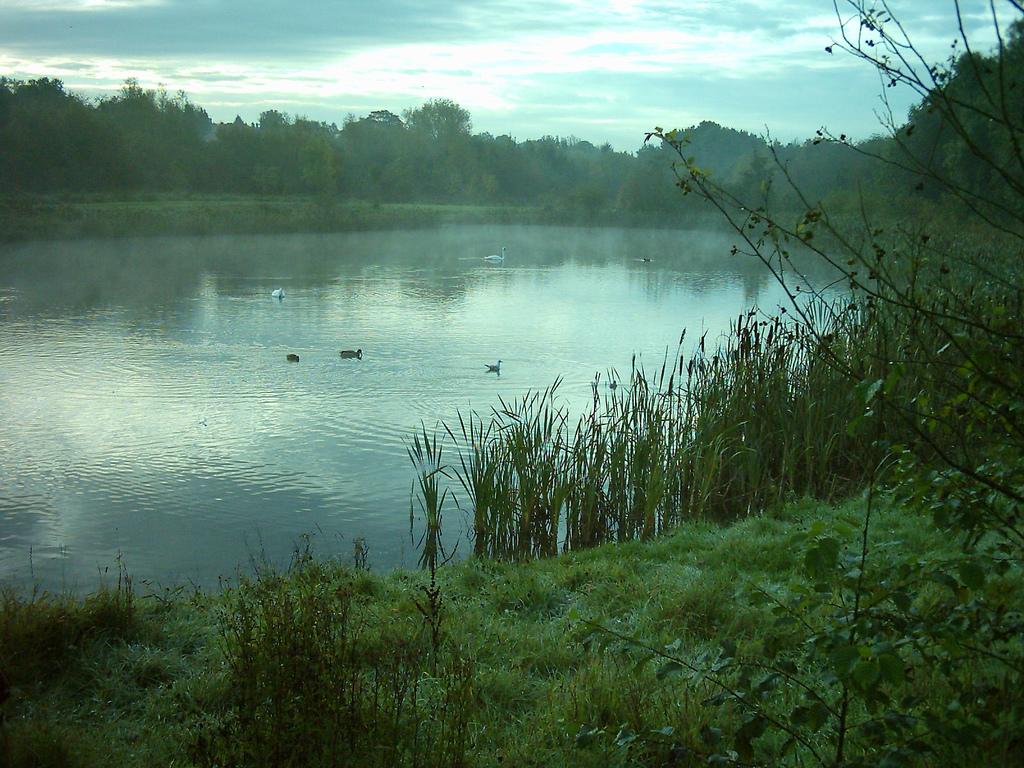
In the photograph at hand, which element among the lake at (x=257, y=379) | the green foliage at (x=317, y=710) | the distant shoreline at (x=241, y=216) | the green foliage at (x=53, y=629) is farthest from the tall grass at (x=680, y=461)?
the distant shoreline at (x=241, y=216)

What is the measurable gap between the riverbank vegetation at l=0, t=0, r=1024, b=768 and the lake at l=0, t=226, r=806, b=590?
3.23 feet

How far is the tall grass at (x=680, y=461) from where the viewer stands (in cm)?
523

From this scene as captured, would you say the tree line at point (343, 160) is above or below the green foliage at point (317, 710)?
above

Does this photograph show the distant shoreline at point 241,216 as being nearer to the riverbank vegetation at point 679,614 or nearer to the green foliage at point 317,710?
the riverbank vegetation at point 679,614

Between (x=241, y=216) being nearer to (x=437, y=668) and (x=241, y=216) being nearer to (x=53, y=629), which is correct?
(x=53, y=629)

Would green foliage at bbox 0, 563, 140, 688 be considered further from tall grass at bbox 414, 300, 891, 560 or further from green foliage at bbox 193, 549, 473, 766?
tall grass at bbox 414, 300, 891, 560

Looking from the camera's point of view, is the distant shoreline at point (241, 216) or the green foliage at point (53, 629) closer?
the green foliage at point (53, 629)

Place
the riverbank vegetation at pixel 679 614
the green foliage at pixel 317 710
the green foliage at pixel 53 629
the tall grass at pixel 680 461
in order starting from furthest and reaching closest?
the tall grass at pixel 680 461
the green foliage at pixel 53 629
the green foliage at pixel 317 710
the riverbank vegetation at pixel 679 614

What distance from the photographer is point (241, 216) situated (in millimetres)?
34906

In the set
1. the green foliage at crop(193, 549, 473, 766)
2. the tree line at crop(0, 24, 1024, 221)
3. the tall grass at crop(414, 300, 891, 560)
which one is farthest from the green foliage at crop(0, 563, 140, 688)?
the tree line at crop(0, 24, 1024, 221)

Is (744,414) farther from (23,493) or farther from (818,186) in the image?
(818,186)

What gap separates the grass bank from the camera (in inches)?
87.1

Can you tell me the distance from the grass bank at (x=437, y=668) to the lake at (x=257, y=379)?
1.34m

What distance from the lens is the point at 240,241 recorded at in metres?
28.7
